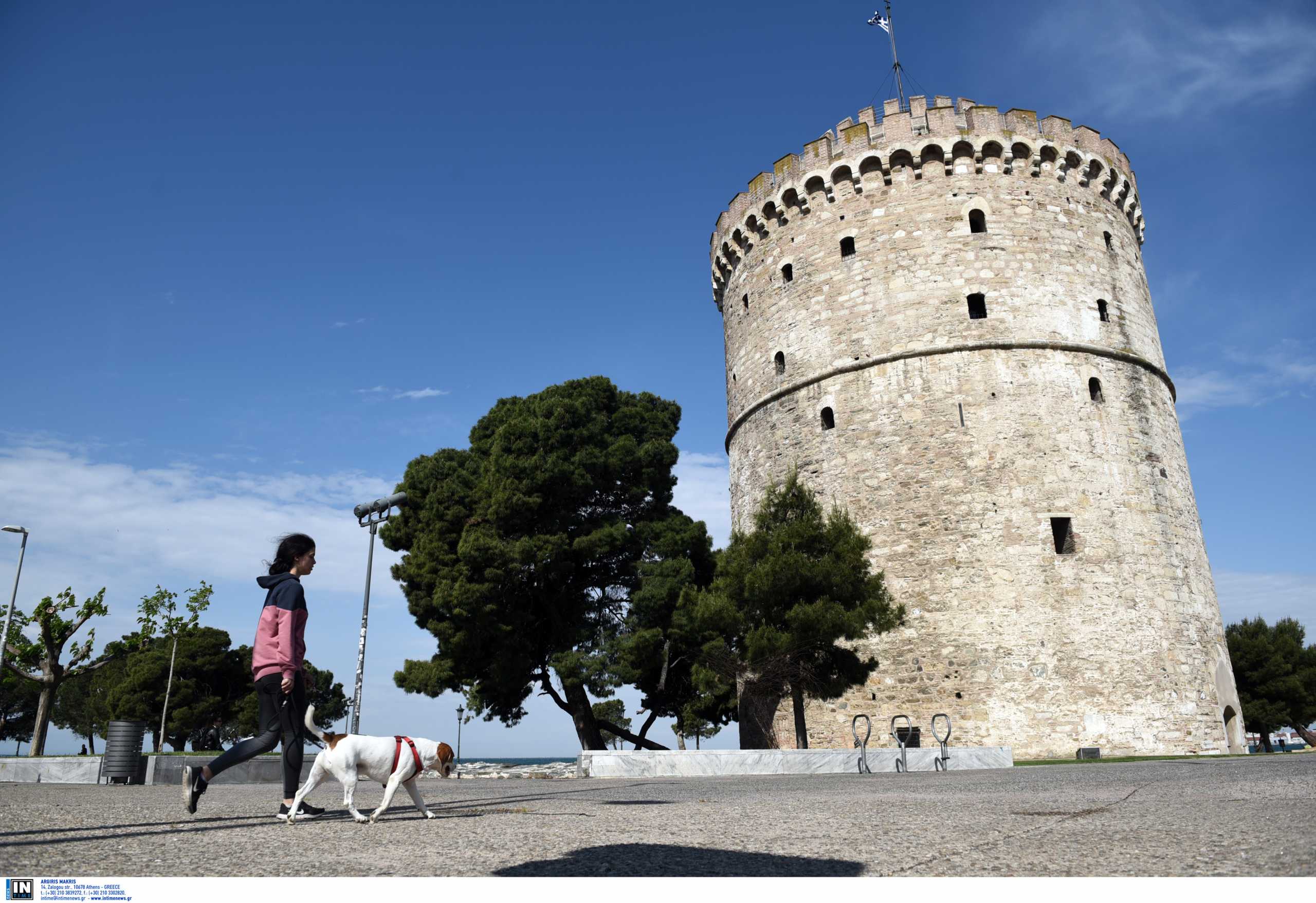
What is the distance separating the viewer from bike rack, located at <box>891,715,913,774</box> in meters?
12.9

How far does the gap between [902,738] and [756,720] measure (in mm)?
4458

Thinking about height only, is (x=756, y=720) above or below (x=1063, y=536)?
below

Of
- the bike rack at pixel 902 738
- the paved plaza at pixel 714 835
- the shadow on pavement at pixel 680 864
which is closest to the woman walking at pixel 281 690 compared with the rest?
the paved plaza at pixel 714 835

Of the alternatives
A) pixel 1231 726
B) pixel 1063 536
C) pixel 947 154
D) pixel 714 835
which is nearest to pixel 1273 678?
pixel 1231 726

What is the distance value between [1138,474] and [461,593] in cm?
1612

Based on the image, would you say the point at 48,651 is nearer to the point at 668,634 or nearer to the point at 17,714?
the point at 668,634

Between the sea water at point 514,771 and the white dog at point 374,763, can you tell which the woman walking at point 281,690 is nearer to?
the white dog at point 374,763

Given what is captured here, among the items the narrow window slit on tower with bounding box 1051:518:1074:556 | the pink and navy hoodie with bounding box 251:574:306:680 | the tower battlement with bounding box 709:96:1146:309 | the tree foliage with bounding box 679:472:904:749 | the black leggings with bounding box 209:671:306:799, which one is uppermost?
the tower battlement with bounding box 709:96:1146:309

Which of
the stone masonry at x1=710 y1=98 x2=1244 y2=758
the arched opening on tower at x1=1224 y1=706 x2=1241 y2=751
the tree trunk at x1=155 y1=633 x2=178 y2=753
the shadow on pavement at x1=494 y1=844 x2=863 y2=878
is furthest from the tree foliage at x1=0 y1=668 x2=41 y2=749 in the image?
the shadow on pavement at x1=494 y1=844 x2=863 y2=878

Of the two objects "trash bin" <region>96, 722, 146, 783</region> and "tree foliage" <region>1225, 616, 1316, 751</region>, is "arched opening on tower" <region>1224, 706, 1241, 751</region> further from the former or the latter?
"trash bin" <region>96, 722, 146, 783</region>

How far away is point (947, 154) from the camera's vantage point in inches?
825

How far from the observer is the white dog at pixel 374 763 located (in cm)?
481

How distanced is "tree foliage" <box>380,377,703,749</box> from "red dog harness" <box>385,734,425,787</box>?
49.7 feet

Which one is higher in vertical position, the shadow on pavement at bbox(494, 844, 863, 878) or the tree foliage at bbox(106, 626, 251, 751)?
the tree foliage at bbox(106, 626, 251, 751)
